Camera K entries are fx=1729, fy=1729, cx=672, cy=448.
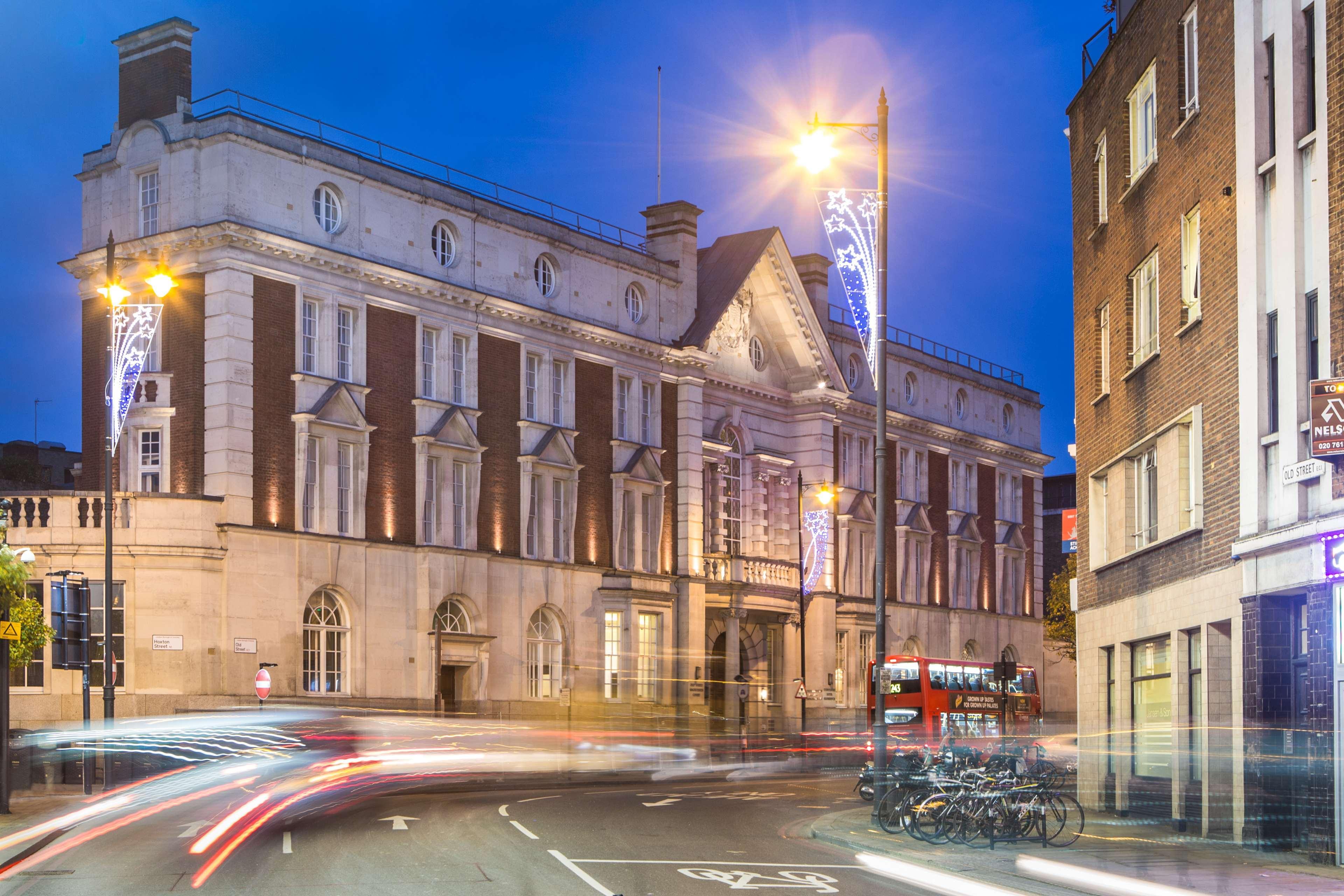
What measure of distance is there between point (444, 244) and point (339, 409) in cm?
673

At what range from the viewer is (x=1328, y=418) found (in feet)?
61.9

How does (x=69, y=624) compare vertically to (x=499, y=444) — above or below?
below

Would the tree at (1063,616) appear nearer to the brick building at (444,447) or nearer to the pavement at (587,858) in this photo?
the brick building at (444,447)

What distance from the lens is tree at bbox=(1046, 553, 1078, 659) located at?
7419 cm

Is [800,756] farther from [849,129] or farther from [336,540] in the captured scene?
[849,129]

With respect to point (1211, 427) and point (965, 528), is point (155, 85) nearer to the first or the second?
point (1211, 427)

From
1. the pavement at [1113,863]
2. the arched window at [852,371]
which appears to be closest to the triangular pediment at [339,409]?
the pavement at [1113,863]

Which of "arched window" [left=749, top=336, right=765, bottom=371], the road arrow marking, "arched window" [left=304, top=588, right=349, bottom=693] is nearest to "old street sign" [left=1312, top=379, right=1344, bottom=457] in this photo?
the road arrow marking

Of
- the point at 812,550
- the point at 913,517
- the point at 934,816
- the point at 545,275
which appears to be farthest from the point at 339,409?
the point at 913,517

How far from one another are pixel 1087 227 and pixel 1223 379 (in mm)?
9394

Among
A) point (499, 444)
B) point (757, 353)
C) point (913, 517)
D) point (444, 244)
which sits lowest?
point (913, 517)

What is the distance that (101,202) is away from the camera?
46344mm

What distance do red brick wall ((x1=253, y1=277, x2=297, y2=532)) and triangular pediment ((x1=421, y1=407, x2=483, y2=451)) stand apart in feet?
16.5

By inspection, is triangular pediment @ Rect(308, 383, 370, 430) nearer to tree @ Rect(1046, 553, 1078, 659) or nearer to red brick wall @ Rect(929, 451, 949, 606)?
red brick wall @ Rect(929, 451, 949, 606)
